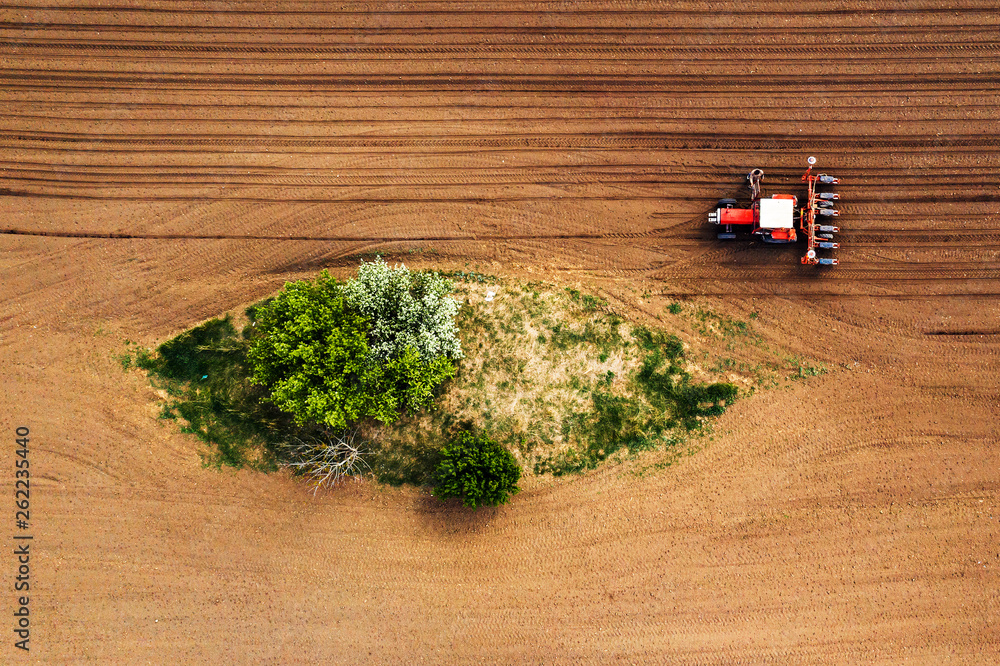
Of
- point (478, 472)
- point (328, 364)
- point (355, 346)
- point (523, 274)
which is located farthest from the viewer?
point (523, 274)

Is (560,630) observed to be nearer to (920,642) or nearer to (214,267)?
(920,642)

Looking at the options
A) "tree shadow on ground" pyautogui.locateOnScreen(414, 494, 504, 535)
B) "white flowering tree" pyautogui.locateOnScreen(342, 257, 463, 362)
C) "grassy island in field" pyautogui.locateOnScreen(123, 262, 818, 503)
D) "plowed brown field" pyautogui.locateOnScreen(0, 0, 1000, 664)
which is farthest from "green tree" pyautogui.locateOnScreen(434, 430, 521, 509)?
"white flowering tree" pyautogui.locateOnScreen(342, 257, 463, 362)

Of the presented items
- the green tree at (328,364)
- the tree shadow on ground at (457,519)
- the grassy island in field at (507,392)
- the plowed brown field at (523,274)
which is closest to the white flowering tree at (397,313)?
the green tree at (328,364)

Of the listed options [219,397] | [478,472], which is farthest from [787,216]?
[219,397]

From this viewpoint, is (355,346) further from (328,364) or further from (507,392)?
(507,392)

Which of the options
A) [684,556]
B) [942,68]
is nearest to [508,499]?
[684,556]
